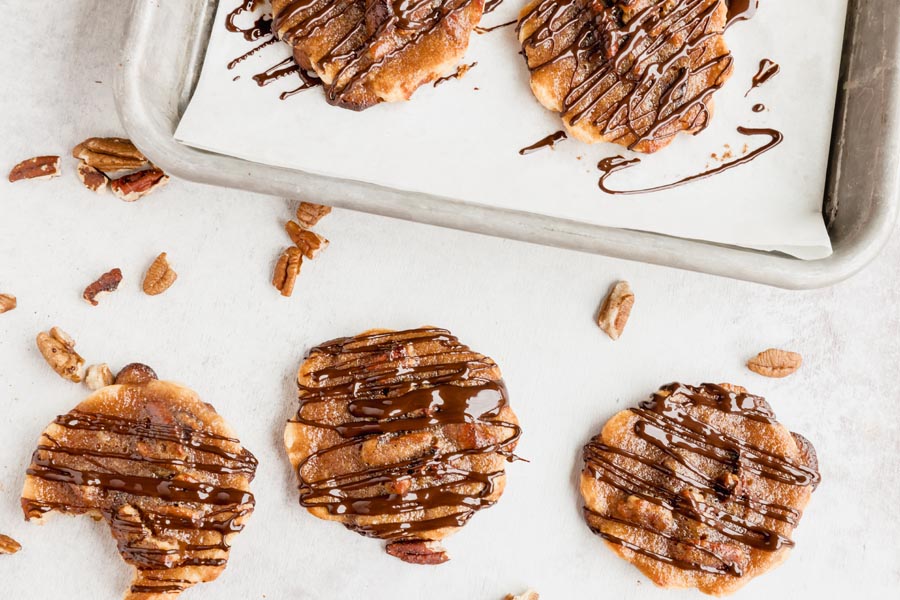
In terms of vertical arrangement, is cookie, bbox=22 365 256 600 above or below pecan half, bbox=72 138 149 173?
below

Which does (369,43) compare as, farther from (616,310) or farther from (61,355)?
(61,355)

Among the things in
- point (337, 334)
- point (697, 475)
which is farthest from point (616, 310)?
point (337, 334)

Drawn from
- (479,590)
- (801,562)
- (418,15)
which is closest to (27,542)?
(479,590)

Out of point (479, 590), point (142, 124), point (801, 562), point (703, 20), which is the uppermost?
point (142, 124)

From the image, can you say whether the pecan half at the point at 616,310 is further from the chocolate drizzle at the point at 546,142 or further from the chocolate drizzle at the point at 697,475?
the chocolate drizzle at the point at 546,142

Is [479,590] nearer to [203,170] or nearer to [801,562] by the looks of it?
[801,562]

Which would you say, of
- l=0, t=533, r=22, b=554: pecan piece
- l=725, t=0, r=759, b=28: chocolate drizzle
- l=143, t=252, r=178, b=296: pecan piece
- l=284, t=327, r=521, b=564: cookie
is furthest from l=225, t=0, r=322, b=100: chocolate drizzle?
l=0, t=533, r=22, b=554: pecan piece

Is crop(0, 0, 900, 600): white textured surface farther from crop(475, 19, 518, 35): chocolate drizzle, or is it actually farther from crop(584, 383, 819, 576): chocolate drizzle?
crop(475, 19, 518, 35): chocolate drizzle
